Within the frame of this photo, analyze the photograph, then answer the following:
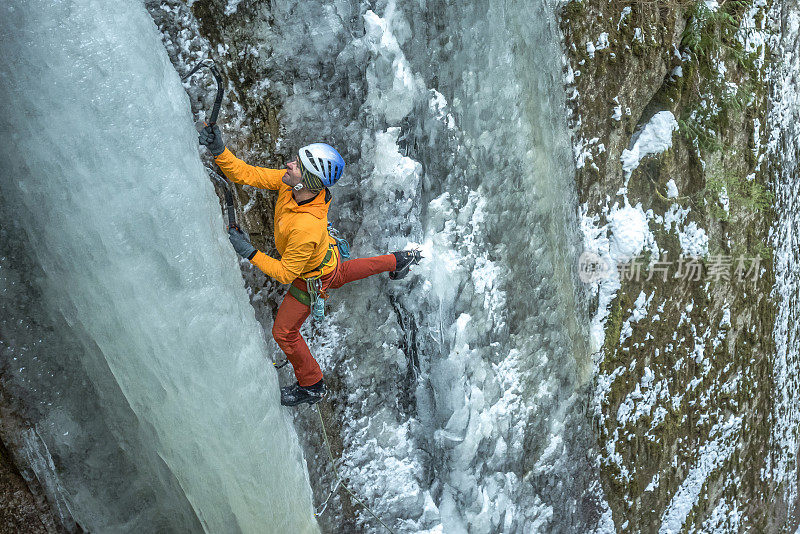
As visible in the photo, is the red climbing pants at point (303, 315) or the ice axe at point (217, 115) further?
the red climbing pants at point (303, 315)

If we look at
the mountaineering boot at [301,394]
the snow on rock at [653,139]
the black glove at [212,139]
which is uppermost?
the snow on rock at [653,139]

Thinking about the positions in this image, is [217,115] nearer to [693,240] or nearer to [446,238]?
[446,238]

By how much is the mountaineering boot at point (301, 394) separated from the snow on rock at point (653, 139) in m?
2.34

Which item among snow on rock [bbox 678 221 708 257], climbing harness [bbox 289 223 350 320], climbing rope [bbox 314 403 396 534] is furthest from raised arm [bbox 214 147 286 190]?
snow on rock [bbox 678 221 708 257]

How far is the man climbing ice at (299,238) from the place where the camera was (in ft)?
8.32

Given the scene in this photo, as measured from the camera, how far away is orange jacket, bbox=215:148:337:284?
2559 millimetres

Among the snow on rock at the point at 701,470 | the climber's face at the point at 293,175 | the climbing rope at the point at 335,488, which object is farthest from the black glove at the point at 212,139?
the snow on rock at the point at 701,470

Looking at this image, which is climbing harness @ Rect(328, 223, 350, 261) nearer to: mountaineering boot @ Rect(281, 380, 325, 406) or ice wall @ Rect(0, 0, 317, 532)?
ice wall @ Rect(0, 0, 317, 532)

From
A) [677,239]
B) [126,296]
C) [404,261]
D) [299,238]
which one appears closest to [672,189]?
[677,239]

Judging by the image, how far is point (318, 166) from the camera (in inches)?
99.4

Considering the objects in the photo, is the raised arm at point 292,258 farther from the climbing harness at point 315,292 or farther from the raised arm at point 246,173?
the raised arm at point 246,173

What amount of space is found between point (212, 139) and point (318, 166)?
420 mm

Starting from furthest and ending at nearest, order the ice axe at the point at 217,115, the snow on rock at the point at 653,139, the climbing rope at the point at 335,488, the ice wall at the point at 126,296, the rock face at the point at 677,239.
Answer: the snow on rock at the point at 653,139 < the rock face at the point at 677,239 < the climbing rope at the point at 335,488 < the ice axe at the point at 217,115 < the ice wall at the point at 126,296

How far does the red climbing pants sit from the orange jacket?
163mm
